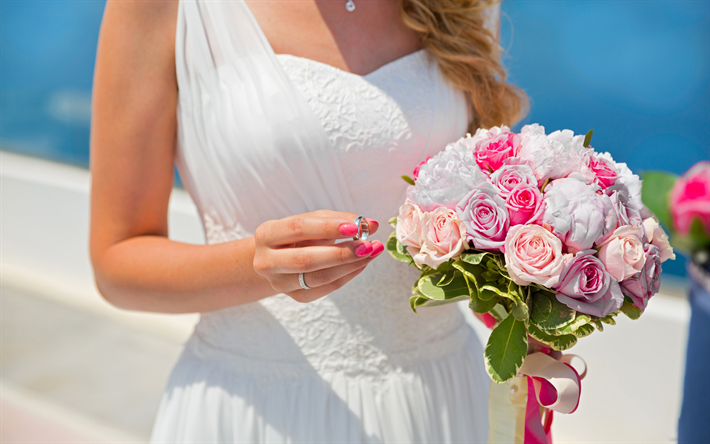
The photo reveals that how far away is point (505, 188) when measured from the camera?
81 cm

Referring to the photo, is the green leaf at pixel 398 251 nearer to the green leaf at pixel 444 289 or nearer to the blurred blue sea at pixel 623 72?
the green leaf at pixel 444 289

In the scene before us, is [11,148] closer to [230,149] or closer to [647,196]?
[230,149]

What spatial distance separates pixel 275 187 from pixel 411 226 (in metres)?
0.34

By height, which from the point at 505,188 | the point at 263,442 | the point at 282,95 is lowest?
the point at 263,442

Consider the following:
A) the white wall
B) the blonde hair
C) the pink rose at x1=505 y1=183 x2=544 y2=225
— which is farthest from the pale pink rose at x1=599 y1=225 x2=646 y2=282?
the white wall

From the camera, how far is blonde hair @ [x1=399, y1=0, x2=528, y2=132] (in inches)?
50.0

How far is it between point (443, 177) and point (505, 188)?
104 mm

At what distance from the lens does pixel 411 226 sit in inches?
34.5


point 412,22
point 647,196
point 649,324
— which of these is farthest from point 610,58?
point 647,196

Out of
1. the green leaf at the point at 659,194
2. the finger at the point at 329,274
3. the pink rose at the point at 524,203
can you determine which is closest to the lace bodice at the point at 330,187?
the finger at the point at 329,274

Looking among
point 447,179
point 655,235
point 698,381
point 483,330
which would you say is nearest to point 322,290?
point 447,179

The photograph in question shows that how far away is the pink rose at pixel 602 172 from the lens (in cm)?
83

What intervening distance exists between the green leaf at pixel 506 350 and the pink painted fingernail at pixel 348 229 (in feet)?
0.82

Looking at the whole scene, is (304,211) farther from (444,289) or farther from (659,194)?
(659,194)
